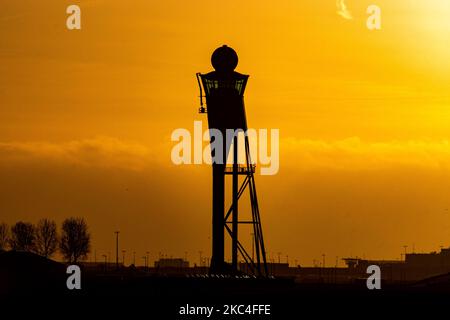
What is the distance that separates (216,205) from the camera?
123000 mm

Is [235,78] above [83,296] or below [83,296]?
above

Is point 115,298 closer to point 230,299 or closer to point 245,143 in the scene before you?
point 230,299

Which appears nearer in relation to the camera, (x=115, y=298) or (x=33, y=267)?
(x=115, y=298)

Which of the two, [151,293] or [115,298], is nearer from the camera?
[115,298]

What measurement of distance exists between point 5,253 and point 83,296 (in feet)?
138

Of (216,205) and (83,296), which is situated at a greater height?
(216,205)
